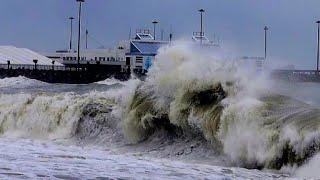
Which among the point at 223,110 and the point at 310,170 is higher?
the point at 223,110

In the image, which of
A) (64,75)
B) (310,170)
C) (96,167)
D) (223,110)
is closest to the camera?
(310,170)

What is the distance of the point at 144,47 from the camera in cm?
8775

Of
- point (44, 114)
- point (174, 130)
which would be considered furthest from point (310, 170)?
point (44, 114)

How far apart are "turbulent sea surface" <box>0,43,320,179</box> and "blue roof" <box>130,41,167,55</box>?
6303 cm

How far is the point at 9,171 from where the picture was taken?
1152 cm

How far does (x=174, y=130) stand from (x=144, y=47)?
71.2 metres

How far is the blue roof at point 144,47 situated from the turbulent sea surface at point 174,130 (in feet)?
207

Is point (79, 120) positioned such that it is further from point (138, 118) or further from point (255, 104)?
point (255, 104)

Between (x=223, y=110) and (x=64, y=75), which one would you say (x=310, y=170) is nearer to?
(x=223, y=110)

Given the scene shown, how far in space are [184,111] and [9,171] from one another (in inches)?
250

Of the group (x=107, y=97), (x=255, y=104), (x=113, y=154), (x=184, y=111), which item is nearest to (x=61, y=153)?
(x=113, y=154)

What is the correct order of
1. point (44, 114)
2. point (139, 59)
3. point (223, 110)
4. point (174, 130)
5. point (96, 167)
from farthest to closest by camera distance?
point (139, 59) < point (44, 114) < point (174, 130) < point (223, 110) < point (96, 167)

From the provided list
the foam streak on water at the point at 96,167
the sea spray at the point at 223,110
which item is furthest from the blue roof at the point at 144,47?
the foam streak on water at the point at 96,167

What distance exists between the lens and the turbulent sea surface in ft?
40.6
